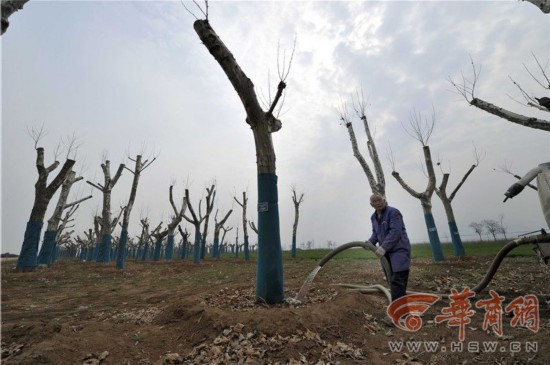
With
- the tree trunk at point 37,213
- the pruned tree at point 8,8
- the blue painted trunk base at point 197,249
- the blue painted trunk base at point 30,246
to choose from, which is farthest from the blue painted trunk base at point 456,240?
the blue painted trunk base at point 30,246

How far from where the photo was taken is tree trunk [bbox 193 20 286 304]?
5661mm

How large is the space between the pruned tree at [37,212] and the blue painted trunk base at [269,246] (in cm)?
1512

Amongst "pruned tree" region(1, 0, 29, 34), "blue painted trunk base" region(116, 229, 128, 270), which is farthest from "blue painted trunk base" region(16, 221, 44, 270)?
"pruned tree" region(1, 0, 29, 34)

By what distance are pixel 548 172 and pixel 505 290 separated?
5022mm

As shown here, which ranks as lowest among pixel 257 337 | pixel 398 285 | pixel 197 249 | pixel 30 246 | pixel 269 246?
pixel 257 337

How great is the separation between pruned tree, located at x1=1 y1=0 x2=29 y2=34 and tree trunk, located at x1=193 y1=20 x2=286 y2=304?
3.09 metres

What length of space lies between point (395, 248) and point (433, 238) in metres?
11.5

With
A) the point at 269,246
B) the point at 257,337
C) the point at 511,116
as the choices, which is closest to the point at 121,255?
the point at 269,246

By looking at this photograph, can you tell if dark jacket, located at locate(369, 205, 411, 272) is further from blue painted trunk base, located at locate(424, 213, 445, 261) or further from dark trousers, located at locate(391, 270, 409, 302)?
blue painted trunk base, located at locate(424, 213, 445, 261)

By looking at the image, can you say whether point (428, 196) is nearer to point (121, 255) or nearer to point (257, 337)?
point (257, 337)

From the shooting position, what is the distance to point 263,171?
243 inches

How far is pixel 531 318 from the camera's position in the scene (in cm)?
469

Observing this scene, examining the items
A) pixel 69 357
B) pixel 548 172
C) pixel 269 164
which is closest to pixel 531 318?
pixel 548 172

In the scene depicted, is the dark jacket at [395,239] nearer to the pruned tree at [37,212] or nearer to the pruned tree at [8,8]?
the pruned tree at [8,8]
